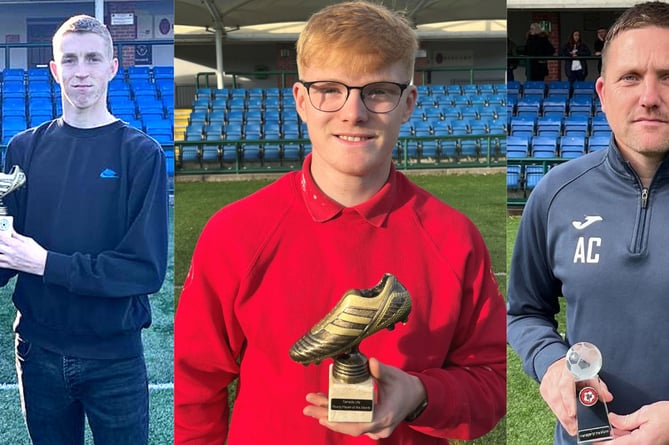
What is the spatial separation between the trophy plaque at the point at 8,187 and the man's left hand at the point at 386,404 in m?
0.83

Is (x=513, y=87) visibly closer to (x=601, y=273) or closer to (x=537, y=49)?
(x=537, y=49)

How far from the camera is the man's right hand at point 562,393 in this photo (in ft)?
5.33

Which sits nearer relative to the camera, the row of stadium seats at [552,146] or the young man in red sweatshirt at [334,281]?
the young man in red sweatshirt at [334,281]

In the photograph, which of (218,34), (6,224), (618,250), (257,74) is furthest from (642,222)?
(6,224)

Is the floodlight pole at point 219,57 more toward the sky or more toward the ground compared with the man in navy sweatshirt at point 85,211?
more toward the sky

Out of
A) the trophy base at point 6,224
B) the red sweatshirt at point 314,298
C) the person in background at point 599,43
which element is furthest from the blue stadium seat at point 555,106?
the trophy base at point 6,224

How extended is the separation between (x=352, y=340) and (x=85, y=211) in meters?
0.78

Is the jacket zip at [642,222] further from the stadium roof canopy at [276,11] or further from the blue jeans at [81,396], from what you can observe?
the blue jeans at [81,396]

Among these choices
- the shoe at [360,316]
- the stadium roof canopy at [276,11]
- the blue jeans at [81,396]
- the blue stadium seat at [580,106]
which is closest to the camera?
the shoe at [360,316]

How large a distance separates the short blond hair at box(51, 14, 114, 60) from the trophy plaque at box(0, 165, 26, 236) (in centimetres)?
31

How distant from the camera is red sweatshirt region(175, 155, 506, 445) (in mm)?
1620

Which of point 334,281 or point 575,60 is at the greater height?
point 575,60

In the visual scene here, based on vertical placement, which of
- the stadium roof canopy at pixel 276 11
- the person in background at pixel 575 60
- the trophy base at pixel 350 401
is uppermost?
the stadium roof canopy at pixel 276 11

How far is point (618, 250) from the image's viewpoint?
5.27ft
